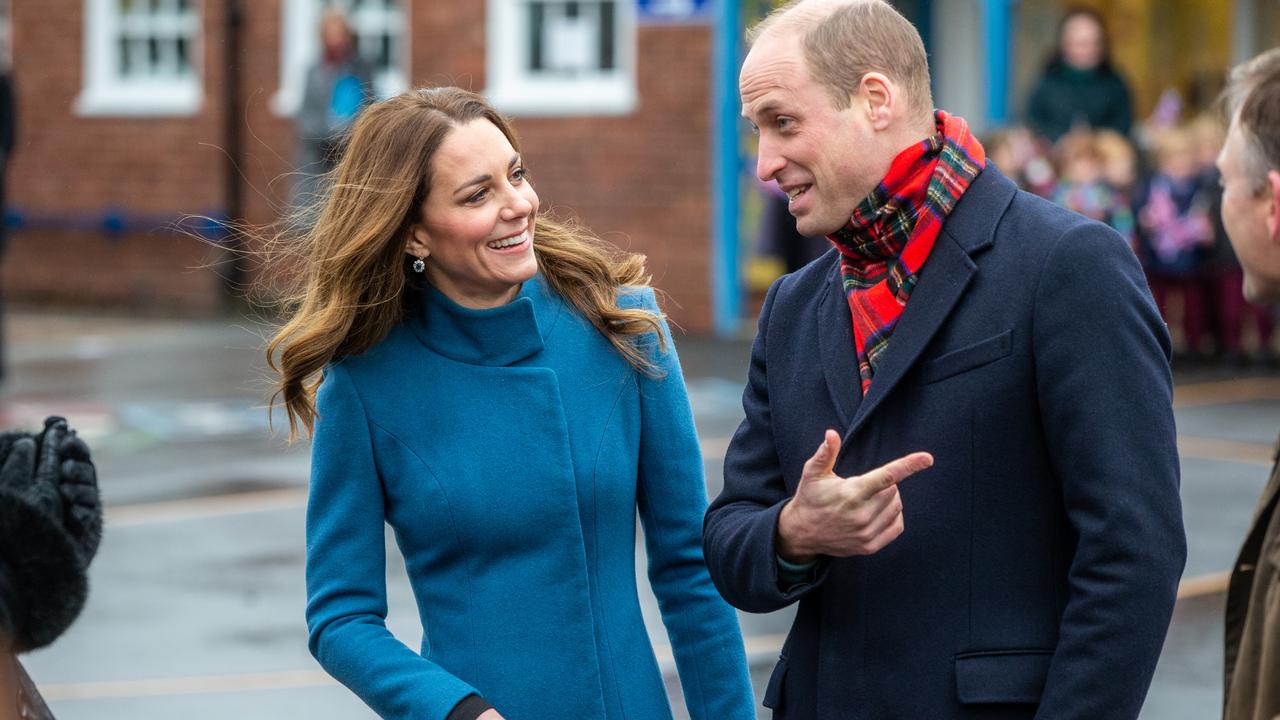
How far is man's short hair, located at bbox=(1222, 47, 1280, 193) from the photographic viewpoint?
9.57 ft

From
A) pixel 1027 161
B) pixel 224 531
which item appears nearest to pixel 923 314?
pixel 224 531

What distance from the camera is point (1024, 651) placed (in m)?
2.65

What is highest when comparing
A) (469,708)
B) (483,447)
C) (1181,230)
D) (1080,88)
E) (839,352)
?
(1080,88)

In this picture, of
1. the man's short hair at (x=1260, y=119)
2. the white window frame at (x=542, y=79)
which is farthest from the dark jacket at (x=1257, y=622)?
the white window frame at (x=542, y=79)

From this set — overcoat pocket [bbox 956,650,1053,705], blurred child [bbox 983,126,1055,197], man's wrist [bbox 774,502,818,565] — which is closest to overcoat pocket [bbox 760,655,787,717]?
man's wrist [bbox 774,502,818,565]

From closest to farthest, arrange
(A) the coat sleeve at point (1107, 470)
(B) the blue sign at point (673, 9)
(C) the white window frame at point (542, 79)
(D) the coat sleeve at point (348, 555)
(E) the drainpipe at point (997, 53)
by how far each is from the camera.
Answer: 1. (A) the coat sleeve at point (1107, 470)
2. (D) the coat sleeve at point (348, 555)
3. (E) the drainpipe at point (997, 53)
4. (B) the blue sign at point (673, 9)
5. (C) the white window frame at point (542, 79)

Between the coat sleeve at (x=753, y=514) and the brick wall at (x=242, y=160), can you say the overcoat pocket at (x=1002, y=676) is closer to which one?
the coat sleeve at (x=753, y=514)

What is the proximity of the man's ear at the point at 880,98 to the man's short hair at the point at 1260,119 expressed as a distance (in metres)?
0.61

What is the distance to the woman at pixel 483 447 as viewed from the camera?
10.3 ft

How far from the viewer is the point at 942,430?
8.81 ft

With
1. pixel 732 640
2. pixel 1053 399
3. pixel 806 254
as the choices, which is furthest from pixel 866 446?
pixel 806 254

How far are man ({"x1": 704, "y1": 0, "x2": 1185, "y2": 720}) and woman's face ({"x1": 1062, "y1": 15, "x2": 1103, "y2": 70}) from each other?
1162 centimetres

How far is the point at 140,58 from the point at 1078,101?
10249 mm

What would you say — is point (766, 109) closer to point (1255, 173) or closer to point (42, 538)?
point (1255, 173)
